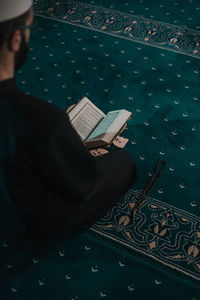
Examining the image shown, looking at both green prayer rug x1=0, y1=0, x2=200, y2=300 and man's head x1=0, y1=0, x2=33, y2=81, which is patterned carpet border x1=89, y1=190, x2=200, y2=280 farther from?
man's head x1=0, y1=0, x2=33, y2=81

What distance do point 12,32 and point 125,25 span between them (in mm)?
2369

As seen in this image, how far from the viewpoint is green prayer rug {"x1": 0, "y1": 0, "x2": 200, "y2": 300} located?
1766 mm

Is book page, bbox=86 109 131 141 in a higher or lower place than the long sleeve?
lower

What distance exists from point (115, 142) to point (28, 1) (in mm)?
1196

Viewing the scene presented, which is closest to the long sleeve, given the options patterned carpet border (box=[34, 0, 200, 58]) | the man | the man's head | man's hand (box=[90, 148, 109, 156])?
the man

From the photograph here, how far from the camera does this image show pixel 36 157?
1308 mm

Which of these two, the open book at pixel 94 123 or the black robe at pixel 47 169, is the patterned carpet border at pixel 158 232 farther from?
the open book at pixel 94 123

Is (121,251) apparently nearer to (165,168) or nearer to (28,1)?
(165,168)

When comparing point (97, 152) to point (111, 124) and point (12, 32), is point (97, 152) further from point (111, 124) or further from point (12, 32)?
point (12, 32)

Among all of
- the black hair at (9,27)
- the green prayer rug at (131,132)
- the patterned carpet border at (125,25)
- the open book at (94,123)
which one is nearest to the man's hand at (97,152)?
the open book at (94,123)

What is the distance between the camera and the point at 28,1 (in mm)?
1297

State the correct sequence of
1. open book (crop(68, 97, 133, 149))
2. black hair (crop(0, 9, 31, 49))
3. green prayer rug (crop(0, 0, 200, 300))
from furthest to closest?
open book (crop(68, 97, 133, 149)) → green prayer rug (crop(0, 0, 200, 300)) → black hair (crop(0, 9, 31, 49))

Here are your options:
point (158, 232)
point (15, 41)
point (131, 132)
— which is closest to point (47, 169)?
point (15, 41)

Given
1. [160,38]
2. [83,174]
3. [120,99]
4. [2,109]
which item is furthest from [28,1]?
[160,38]
